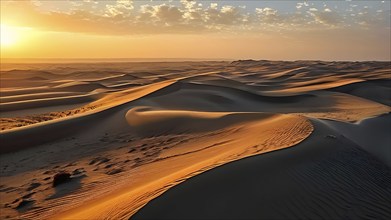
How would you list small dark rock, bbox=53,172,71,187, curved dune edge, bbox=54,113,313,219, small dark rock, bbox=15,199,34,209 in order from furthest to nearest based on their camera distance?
small dark rock, bbox=53,172,71,187
small dark rock, bbox=15,199,34,209
curved dune edge, bbox=54,113,313,219

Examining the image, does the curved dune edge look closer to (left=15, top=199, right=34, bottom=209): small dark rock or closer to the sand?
the sand

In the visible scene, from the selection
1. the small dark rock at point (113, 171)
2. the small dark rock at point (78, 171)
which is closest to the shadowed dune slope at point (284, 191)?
the small dark rock at point (113, 171)

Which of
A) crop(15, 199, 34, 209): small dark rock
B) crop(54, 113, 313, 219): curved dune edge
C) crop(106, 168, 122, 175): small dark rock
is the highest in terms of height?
crop(54, 113, 313, 219): curved dune edge

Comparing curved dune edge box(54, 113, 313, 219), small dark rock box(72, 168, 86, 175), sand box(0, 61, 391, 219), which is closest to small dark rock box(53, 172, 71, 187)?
sand box(0, 61, 391, 219)

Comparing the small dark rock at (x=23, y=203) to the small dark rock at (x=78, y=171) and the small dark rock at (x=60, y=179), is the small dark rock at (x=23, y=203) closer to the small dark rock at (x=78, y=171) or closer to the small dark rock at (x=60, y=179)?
the small dark rock at (x=60, y=179)

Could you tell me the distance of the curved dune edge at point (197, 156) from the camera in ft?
17.1

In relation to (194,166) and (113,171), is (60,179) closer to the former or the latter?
(113,171)

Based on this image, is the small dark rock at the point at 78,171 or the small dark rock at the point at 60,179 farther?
the small dark rock at the point at 78,171

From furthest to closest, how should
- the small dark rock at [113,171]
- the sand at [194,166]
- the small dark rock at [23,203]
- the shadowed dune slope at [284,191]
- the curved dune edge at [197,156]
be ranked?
the small dark rock at [113,171] < the small dark rock at [23,203] < the curved dune edge at [197,156] < the sand at [194,166] < the shadowed dune slope at [284,191]

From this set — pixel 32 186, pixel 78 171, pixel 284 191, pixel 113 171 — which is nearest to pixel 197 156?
pixel 113 171

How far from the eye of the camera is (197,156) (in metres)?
8.04

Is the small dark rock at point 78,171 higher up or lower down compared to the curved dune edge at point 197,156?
lower down

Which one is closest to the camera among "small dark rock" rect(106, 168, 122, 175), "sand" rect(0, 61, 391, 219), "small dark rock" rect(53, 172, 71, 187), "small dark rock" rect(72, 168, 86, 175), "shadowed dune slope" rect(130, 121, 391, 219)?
"shadowed dune slope" rect(130, 121, 391, 219)

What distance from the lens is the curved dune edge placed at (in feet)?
17.1
